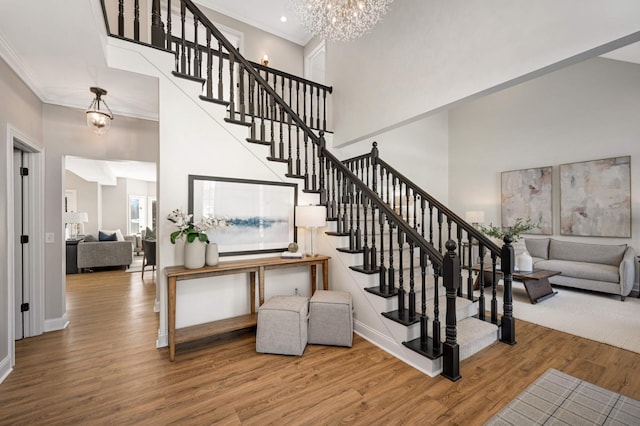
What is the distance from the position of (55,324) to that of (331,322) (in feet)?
11.0

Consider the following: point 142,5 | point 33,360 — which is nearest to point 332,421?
point 33,360

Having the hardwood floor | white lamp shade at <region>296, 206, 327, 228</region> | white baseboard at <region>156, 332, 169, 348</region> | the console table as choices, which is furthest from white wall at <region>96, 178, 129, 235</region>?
white lamp shade at <region>296, 206, 327, 228</region>

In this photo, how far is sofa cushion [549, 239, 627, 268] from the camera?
454 centimetres

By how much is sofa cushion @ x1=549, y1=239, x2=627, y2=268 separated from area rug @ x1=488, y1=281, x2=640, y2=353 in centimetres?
62

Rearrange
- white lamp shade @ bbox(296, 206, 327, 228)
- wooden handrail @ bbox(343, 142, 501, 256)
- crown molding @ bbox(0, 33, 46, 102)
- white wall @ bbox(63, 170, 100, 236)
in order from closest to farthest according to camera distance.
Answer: crown molding @ bbox(0, 33, 46, 102), wooden handrail @ bbox(343, 142, 501, 256), white lamp shade @ bbox(296, 206, 327, 228), white wall @ bbox(63, 170, 100, 236)

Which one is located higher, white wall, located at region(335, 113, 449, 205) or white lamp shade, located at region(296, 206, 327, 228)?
white wall, located at region(335, 113, 449, 205)

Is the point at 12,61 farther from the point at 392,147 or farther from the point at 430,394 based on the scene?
the point at 392,147

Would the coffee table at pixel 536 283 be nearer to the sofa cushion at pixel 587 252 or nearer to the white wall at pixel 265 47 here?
the sofa cushion at pixel 587 252

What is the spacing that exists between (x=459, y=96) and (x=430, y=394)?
9.56ft

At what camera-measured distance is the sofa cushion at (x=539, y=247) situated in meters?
5.35

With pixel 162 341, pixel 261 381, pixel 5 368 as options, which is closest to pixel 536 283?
pixel 261 381

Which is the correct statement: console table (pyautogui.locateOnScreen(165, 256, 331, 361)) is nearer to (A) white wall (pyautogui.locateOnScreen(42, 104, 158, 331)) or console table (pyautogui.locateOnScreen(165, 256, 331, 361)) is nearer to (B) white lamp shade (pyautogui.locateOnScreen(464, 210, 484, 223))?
(A) white wall (pyautogui.locateOnScreen(42, 104, 158, 331))

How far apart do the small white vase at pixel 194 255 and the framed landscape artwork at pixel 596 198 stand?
21.4 ft

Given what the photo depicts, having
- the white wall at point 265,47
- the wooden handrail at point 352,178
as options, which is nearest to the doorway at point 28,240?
the wooden handrail at point 352,178
